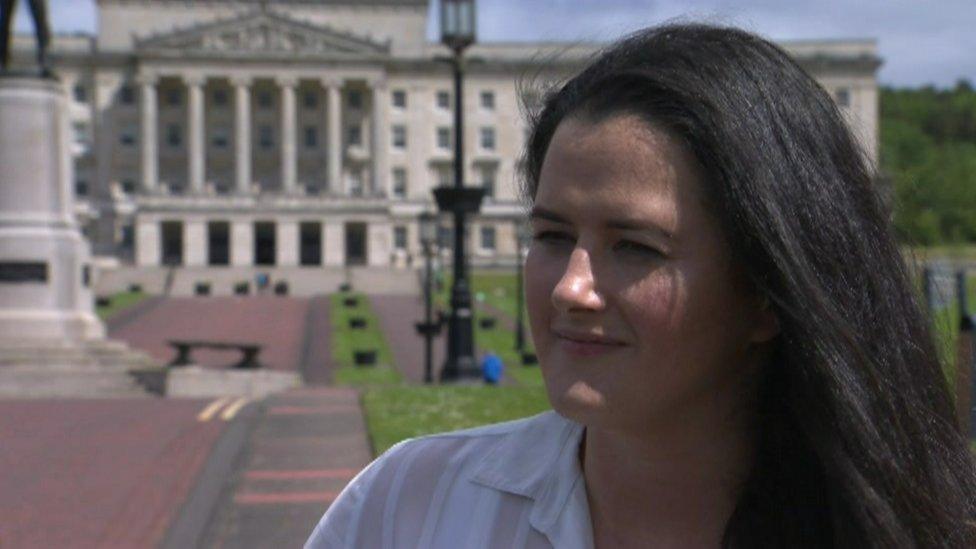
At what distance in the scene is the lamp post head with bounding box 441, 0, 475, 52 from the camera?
22844mm

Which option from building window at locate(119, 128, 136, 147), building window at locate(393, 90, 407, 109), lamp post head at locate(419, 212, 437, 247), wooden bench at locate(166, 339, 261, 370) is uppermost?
building window at locate(393, 90, 407, 109)

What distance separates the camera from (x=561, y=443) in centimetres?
223

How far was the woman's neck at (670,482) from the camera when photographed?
212 cm

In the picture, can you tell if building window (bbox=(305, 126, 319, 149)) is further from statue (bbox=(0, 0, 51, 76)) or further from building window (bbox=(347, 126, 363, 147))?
statue (bbox=(0, 0, 51, 76))

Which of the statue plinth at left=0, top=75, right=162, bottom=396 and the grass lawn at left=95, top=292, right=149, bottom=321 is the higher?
the statue plinth at left=0, top=75, right=162, bottom=396

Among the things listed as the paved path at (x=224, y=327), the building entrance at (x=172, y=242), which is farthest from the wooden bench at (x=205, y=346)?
the building entrance at (x=172, y=242)

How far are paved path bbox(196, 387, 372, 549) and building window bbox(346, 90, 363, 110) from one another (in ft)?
325

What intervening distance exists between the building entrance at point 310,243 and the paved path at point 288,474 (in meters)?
85.1

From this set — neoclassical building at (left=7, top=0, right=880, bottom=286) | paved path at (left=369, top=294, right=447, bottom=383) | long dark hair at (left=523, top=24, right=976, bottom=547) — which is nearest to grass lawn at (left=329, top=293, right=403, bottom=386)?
paved path at (left=369, top=294, right=447, bottom=383)

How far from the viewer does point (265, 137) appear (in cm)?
11494

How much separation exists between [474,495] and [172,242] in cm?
10266

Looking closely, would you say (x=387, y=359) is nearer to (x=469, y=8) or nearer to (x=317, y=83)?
(x=469, y=8)

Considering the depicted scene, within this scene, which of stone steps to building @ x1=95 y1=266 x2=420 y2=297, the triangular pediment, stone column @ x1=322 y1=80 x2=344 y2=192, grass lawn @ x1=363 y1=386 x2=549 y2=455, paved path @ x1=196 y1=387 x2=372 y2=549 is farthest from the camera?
stone column @ x1=322 y1=80 x2=344 y2=192

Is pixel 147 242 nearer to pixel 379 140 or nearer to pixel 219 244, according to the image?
pixel 219 244
